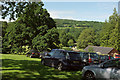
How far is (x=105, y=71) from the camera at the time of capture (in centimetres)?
720

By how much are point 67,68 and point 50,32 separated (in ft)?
70.2

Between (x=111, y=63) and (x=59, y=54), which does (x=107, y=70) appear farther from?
(x=59, y=54)

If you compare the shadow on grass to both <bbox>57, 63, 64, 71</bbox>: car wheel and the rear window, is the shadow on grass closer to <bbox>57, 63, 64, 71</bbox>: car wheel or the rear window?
<bbox>57, 63, 64, 71</bbox>: car wheel

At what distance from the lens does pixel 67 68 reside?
10.7m

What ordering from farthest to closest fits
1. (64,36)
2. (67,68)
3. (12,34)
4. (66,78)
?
(64,36), (12,34), (67,68), (66,78)

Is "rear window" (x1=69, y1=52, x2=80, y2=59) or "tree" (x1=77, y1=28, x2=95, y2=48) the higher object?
"tree" (x1=77, y1=28, x2=95, y2=48)

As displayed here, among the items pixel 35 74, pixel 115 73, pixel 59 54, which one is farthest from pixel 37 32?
pixel 115 73

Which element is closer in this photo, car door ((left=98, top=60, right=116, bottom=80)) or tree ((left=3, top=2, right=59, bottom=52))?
car door ((left=98, top=60, right=116, bottom=80))

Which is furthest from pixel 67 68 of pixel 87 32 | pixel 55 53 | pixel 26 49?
pixel 87 32

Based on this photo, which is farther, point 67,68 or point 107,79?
point 67,68

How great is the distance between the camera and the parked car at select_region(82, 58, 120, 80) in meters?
6.80

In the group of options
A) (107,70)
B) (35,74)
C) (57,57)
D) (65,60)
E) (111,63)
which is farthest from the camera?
(57,57)

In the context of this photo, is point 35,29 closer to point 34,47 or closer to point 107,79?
point 34,47

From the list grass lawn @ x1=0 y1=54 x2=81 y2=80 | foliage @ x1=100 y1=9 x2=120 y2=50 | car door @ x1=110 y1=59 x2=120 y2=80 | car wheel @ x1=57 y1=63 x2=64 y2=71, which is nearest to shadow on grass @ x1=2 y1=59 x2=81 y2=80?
grass lawn @ x1=0 y1=54 x2=81 y2=80
